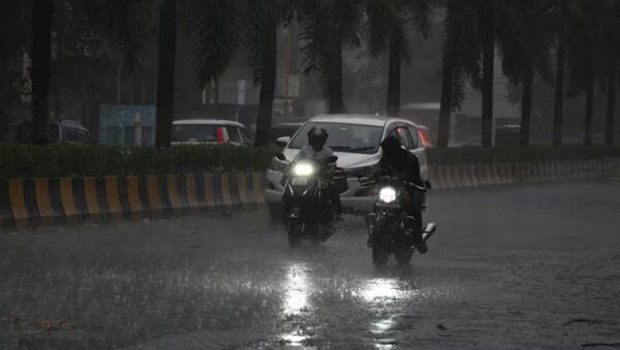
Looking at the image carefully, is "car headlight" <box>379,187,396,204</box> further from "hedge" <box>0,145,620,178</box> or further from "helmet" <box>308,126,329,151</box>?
"hedge" <box>0,145,620,178</box>

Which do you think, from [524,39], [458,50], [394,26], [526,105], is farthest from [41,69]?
[526,105]

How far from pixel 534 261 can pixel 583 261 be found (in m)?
0.69

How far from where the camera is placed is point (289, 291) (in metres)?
12.2

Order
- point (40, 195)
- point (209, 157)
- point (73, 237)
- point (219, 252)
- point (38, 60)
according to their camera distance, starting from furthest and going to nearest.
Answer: point (209, 157) → point (38, 60) → point (40, 195) → point (73, 237) → point (219, 252)

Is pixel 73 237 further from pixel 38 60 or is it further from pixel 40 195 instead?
pixel 38 60

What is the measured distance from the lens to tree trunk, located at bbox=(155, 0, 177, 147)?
25781mm

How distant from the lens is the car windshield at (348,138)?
21938 mm

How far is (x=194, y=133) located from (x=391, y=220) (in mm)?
16998

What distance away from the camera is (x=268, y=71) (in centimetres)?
2948

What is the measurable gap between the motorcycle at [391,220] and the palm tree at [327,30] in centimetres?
1492

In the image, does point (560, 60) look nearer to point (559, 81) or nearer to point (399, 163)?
point (559, 81)

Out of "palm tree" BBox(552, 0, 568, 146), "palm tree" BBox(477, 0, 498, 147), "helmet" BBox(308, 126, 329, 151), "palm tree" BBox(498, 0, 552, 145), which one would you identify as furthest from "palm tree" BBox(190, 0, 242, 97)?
"palm tree" BBox(552, 0, 568, 146)

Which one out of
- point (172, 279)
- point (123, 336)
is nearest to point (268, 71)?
point (172, 279)

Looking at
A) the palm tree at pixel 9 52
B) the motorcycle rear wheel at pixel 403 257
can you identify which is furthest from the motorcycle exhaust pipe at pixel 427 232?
the palm tree at pixel 9 52
